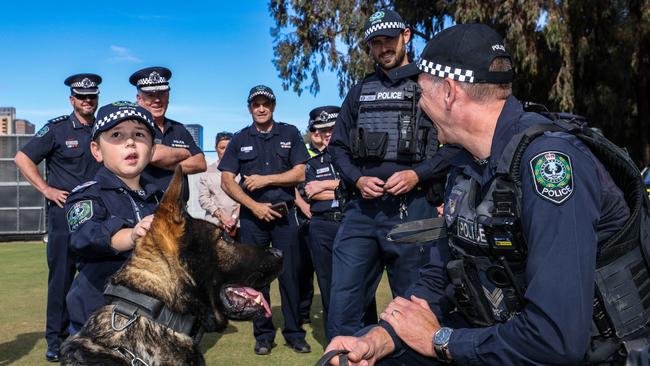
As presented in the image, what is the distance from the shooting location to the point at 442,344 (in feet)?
7.10

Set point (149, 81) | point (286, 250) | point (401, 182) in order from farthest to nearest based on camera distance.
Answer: point (286, 250), point (149, 81), point (401, 182)

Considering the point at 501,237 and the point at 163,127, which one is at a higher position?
the point at 163,127

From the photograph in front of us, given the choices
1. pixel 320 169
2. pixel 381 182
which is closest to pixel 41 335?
pixel 320 169

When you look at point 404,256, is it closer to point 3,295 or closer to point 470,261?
point 470,261

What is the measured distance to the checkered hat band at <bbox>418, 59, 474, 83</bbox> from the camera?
84.2 inches

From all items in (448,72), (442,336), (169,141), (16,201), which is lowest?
(16,201)

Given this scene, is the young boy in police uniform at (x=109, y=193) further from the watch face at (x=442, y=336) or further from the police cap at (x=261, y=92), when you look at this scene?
the police cap at (x=261, y=92)

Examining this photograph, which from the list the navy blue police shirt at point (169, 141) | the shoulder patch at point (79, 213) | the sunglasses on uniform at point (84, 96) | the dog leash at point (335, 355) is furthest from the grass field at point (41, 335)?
the dog leash at point (335, 355)

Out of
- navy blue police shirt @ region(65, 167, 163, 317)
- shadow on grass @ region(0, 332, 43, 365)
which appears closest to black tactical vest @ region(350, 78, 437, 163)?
navy blue police shirt @ region(65, 167, 163, 317)

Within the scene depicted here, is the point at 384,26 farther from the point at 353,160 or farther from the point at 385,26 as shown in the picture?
the point at 353,160

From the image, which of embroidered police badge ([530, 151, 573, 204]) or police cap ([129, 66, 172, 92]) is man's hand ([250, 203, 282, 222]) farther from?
embroidered police badge ([530, 151, 573, 204])

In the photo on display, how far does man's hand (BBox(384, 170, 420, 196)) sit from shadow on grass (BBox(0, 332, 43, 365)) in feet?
11.9

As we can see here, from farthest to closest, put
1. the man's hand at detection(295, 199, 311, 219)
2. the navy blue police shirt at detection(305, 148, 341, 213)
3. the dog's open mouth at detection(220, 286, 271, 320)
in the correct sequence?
the man's hand at detection(295, 199, 311, 219) → the navy blue police shirt at detection(305, 148, 341, 213) → the dog's open mouth at detection(220, 286, 271, 320)

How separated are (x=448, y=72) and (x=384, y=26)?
2143 mm
